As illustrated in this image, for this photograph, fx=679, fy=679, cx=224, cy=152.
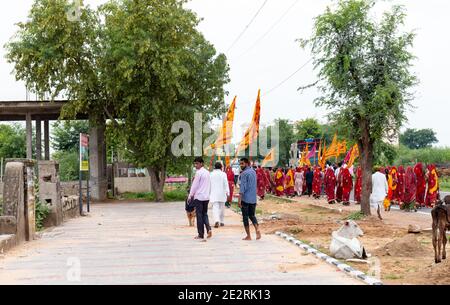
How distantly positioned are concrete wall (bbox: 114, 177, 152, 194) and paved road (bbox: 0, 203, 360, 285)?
107 ft

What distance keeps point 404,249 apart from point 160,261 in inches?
171

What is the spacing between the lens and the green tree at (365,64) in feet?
64.8

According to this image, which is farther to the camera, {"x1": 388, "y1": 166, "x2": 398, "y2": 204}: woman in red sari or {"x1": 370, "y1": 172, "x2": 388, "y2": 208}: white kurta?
{"x1": 388, "y1": 166, "x2": 398, "y2": 204}: woman in red sari

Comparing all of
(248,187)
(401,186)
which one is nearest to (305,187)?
(401,186)

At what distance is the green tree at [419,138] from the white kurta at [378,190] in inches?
3514

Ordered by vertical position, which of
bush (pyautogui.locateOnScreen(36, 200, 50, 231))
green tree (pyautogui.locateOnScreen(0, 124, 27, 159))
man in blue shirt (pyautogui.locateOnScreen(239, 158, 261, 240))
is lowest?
bush (pyautogui.locateOnScreen(36, 200, 50, 231))

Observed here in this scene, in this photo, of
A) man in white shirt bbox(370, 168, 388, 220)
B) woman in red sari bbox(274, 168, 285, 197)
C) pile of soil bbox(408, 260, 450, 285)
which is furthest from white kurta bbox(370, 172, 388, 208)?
woman in red sari bbox(274, 168, 285, 197)

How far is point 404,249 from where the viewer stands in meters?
12.1

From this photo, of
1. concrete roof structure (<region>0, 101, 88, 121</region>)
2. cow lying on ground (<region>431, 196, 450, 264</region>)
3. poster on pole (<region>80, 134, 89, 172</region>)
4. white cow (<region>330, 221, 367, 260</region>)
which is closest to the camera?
cow lying on ground (<region>431, 196, 450, 264</region>)

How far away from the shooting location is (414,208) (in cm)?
2398

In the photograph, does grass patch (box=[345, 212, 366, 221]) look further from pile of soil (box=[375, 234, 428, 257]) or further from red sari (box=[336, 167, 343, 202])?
red sari (box=[336, 167, 343, 202])

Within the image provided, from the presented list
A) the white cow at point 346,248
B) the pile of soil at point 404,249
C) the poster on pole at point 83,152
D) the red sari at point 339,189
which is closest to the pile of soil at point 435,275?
the white cow at point 346,248

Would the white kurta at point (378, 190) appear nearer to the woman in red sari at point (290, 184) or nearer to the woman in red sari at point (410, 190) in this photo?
the woman in red sari at point (410, 190)

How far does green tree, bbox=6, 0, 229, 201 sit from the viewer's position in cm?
3397
